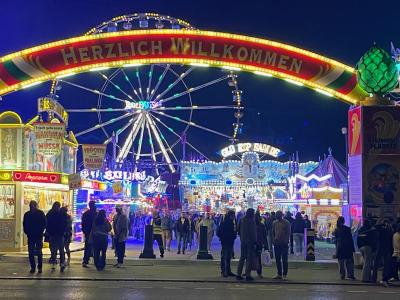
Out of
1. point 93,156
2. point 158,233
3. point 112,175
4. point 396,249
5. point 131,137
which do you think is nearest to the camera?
point 396,249

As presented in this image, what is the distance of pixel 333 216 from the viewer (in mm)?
37938

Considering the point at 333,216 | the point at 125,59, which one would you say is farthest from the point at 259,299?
the point at 333,216

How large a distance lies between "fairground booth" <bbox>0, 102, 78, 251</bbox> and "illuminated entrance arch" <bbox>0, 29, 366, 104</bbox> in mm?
4738

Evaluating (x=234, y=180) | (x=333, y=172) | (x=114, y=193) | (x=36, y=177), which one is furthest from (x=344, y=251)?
(x=234, y=180)

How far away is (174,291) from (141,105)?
3269 cm

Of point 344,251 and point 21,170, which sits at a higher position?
point 21,170

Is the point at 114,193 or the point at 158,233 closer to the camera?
the point at 158,233

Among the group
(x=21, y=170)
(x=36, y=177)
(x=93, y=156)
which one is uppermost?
(x=93, y=156)

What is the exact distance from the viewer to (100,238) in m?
17.8

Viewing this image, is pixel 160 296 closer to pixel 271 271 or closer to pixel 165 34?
pixel 271 271

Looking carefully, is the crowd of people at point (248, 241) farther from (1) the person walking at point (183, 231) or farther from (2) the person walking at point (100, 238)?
(1) the person walking at point (183, 231)

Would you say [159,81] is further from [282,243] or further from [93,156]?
[282,243]

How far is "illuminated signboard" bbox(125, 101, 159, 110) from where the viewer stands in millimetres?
45438

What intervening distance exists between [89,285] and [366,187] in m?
8.24
